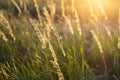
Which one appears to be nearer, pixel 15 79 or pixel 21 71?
pixel 15 79

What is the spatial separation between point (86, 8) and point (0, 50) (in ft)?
9.36

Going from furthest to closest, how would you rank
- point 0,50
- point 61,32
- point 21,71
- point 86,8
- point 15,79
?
point 86,8, point 61,32, point 0,50, point 21,71, point 15,79

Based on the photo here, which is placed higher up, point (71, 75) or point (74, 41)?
point (74, 41)

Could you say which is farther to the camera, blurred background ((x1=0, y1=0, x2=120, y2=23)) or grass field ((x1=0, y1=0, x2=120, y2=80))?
blurred background ((x1=0, y1=0, x2=120, y2=23))

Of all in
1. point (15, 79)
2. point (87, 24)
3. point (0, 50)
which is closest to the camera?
point (15, 79)

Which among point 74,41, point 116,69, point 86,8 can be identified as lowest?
point 116,69

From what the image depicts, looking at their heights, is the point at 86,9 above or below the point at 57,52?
above

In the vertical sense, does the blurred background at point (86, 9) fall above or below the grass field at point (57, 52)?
above

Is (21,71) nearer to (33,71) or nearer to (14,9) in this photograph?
(33,71)

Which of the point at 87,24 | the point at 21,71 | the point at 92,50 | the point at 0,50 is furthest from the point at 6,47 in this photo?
the point at 87,24

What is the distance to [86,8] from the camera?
5930 millimetres

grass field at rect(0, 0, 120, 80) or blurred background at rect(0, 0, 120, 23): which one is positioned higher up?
blurred background at rect(0, 0, 120, 23)

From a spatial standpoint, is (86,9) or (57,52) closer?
(57,52)

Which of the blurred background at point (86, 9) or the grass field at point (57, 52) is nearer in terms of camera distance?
the grass field at point (57, 52)
